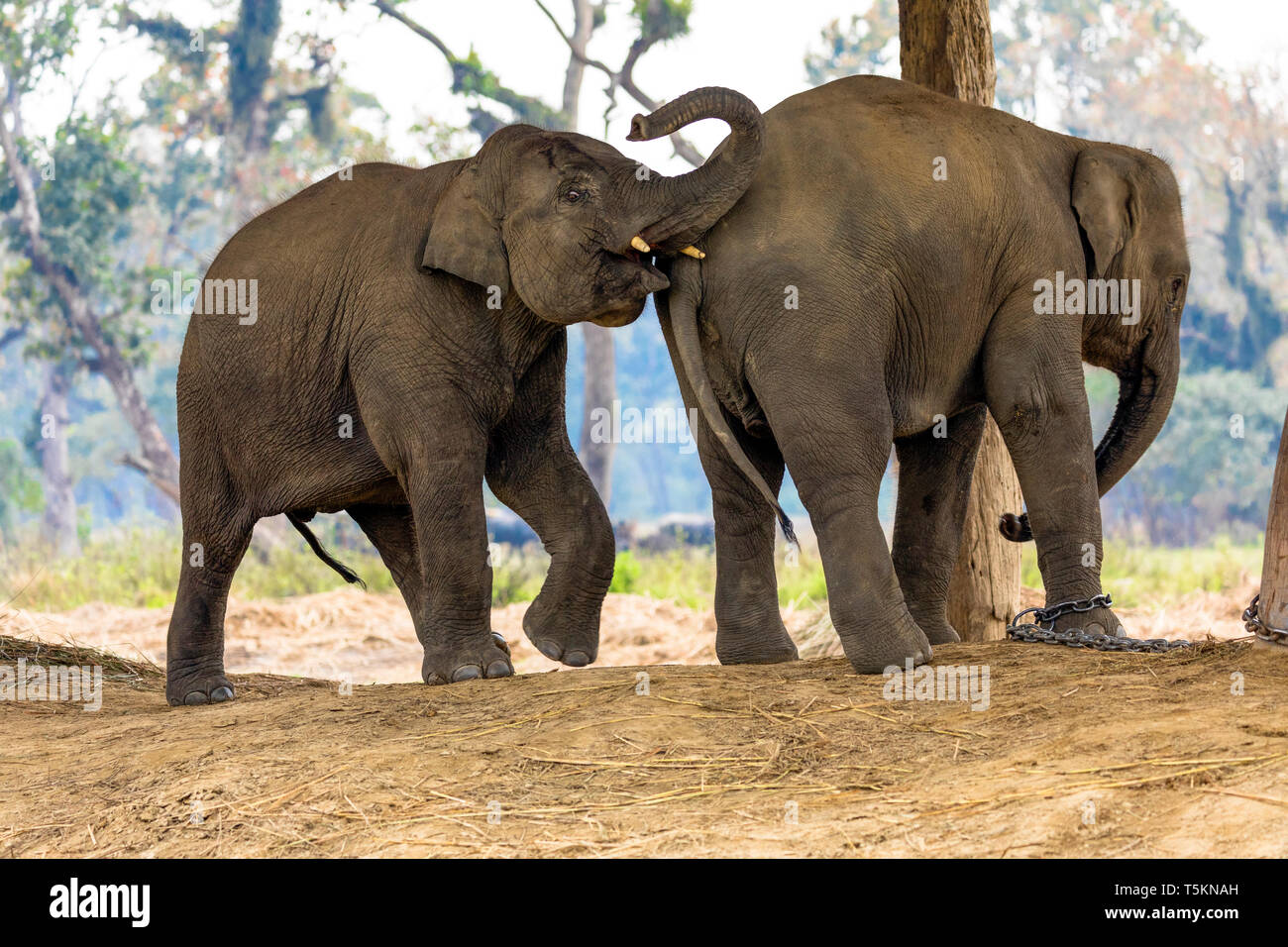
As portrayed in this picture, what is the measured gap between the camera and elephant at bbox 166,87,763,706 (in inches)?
213

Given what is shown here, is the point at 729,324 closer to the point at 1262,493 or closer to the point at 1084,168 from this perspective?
the point at 1084,168

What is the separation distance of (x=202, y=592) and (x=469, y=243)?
2092 mm

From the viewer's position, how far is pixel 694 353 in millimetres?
5215

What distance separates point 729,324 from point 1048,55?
3514 cm

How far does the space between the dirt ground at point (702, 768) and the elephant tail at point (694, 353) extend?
79cm

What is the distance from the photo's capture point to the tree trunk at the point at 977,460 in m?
7.47

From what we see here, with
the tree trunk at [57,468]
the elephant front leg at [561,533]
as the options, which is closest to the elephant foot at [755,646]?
the elephant front leg at [561,533]

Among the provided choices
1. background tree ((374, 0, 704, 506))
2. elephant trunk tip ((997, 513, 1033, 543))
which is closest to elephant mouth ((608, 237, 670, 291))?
elephant trunk tip ((997, 513, 1033, 543))

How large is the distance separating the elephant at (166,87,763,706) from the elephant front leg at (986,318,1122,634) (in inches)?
53.2

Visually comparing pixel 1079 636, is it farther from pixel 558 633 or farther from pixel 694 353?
pixel 558 633

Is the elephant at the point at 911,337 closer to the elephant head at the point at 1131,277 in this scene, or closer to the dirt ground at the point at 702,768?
the elephant head at the point at 1131,277

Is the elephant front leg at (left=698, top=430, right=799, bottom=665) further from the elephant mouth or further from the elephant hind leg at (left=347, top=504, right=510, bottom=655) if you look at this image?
the elephant hind leg at (left=347, top=504, right=510, bottom=655)

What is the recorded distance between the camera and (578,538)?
6023mm
